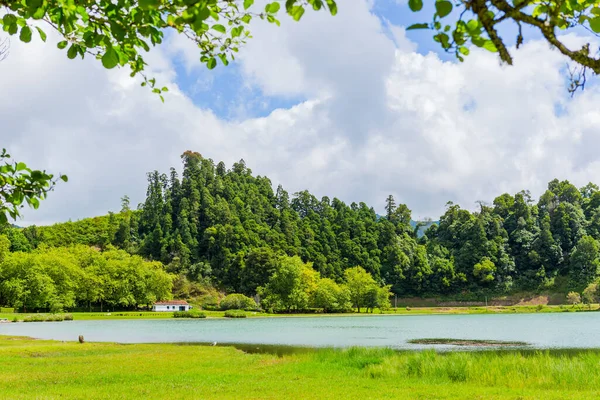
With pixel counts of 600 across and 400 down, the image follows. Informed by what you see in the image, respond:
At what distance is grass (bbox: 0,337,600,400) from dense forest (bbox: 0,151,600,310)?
96.2m

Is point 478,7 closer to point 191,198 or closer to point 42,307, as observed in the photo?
point 42,307

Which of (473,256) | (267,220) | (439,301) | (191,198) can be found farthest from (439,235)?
(191,198)

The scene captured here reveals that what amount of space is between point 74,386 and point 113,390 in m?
2.10

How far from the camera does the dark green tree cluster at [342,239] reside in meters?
130

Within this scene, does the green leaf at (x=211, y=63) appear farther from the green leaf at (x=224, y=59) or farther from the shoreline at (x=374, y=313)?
the shoreline at (x=374, y=313)

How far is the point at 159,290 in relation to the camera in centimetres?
10169

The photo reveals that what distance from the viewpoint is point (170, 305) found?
10406cm

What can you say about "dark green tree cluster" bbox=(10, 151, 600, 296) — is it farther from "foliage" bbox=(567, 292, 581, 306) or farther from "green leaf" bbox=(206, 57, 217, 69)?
"green leaf" bbox=(206, 57, 217, 69)

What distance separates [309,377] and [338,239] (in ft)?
425

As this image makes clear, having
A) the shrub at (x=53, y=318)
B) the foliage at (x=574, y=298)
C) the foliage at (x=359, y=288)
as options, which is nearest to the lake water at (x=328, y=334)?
the shrub at (x=53, y=318)

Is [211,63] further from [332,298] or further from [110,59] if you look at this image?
[332,298]

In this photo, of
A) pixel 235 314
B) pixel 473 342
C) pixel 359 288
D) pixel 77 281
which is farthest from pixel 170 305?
pixel 473 342

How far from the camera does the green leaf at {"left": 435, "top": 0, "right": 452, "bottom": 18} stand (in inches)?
119

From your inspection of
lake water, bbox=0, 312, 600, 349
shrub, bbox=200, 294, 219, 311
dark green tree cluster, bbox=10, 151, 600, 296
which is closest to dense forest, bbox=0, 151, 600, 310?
dark green tree cluster, bbox=10, 151, 600, 296
